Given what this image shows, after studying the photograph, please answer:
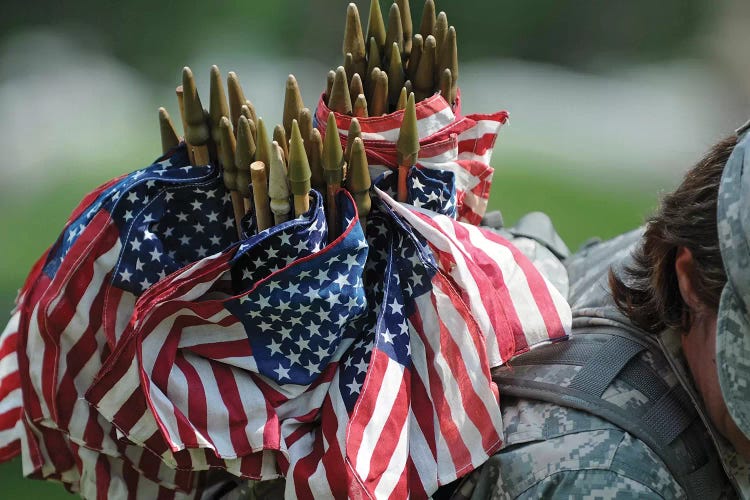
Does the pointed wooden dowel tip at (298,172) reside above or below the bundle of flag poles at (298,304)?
above

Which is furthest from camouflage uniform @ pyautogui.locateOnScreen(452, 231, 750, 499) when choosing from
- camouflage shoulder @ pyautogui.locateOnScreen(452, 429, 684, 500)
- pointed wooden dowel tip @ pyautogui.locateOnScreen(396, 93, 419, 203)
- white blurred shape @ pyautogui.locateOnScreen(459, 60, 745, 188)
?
white blurred shape @ pyautogui.locateOnScreen(459, 60, 745, 188)

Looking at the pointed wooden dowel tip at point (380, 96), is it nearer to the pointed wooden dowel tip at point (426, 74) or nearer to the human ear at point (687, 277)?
the pointed wooden dowel tip at point (426, 74)

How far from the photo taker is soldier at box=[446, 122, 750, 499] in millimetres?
859

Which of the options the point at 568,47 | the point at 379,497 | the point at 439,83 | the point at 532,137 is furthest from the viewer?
the point at 568,47

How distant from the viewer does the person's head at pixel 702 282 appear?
85 centimetres

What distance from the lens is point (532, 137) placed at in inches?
119

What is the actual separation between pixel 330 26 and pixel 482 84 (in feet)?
2.38

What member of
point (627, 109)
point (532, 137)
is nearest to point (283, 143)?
point (532, 137)

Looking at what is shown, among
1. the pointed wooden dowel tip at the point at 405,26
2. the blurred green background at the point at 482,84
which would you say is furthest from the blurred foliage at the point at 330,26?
the pointed wooden dowel tip at the point at 405,26

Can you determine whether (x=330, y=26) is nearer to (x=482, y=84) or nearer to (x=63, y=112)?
(x=482, y=84)

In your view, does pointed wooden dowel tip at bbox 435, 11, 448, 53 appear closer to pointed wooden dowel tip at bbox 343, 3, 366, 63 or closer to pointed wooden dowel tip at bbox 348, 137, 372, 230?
pointed wooden dowel tip at bbox 343, 3, 366, 63

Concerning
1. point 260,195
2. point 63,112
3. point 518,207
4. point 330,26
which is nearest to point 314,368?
point 260,195

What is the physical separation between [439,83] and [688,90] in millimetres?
2834

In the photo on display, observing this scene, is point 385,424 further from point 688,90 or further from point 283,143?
point 688,90
